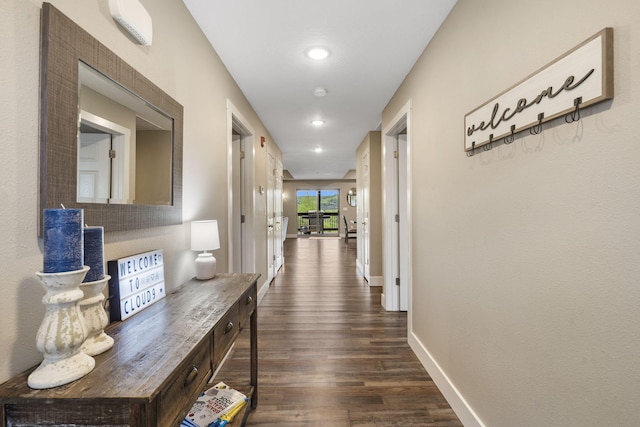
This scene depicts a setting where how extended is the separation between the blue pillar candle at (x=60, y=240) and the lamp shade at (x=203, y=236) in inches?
39.8

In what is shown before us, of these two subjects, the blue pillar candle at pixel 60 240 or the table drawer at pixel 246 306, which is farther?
the table drawer at pixel 246 306

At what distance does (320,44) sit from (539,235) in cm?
187

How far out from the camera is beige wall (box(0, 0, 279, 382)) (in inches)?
30.8

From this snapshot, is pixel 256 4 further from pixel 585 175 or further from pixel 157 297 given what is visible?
pixel 585 175

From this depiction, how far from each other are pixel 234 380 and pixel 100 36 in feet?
6.96

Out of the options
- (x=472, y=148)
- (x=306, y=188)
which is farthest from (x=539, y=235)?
(x=306, y=188)

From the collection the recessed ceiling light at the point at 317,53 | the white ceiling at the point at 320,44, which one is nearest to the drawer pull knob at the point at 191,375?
the white ceiling at the point at 320,44

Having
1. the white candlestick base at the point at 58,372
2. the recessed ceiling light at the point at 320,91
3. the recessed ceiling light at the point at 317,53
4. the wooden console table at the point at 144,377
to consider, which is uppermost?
the recessed ceiling light at the point at 320,91

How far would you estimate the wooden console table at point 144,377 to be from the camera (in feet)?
2.29

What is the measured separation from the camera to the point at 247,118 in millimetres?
3314

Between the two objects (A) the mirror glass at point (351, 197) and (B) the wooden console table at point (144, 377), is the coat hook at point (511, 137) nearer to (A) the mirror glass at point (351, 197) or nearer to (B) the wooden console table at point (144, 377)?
(B) the wooden console table at point (144, 377)

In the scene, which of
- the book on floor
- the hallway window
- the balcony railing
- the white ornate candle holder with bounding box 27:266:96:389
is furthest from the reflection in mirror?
the balcony railing

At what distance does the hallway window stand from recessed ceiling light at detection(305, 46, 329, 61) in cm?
1027

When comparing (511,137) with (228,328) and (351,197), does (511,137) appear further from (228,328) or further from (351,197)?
(351,197)
